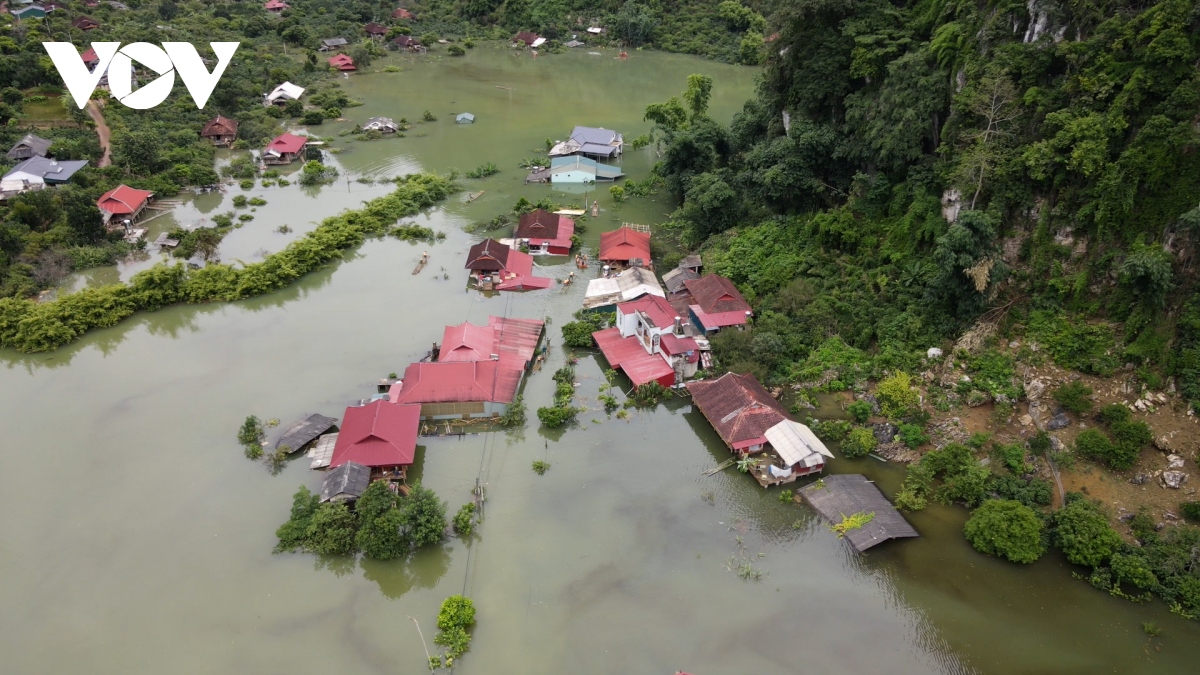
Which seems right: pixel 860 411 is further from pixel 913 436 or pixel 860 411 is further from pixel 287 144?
pixel 287 144

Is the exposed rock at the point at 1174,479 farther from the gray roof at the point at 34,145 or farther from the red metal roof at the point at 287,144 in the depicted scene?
the gray roof at the point at 34,145

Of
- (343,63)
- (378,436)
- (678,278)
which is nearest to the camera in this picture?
(378,436)

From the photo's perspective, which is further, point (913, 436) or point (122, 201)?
point (122, 201)

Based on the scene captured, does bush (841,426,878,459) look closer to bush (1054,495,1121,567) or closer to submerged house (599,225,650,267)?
bush (1054,495,1121,567)

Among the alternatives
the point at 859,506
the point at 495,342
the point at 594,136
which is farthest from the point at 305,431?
the point at 594,136

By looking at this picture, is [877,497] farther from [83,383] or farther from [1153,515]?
[83,383]

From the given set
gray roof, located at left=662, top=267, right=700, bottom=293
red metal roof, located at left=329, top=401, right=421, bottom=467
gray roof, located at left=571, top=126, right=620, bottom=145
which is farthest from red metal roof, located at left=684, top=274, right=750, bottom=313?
gray roof, located at left=571, top=126, right=620, bottom=145

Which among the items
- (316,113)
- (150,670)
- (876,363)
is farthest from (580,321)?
(316,113)
